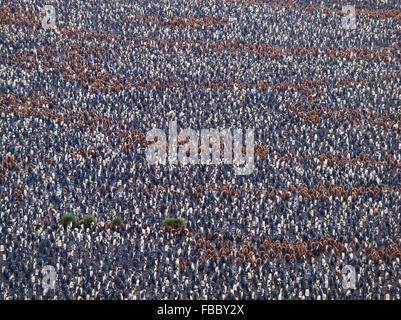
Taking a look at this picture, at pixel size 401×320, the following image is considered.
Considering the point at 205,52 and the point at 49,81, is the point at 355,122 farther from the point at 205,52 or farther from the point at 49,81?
the point at 49,81

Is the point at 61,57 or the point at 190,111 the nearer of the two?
the point at 190,111

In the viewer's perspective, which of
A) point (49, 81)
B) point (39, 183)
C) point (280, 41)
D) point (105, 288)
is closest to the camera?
point (105, 288)

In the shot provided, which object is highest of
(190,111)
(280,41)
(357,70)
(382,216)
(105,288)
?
(280,41)

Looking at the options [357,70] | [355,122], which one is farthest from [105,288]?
[357,70]

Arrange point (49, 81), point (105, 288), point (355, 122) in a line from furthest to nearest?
point (49, 81)
point (355, 122)
point (105, 288)

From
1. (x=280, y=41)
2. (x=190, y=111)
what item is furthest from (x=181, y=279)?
(x=280, y=41)

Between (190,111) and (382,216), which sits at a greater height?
(190,111)
